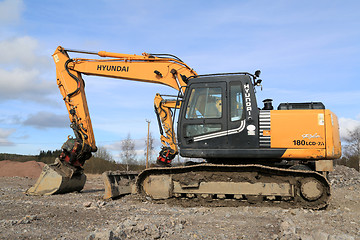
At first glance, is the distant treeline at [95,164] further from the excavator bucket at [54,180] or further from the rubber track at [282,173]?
the rubber track at [282,173]

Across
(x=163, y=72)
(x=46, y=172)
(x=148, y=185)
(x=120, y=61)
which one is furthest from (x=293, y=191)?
(x=46, y=172)

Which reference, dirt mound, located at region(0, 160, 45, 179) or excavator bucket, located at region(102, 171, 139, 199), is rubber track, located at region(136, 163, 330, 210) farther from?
dirt mound, located at region(0, 160, 45, 179)

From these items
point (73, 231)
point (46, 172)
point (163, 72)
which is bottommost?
point (73, 231)

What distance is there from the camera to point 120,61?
1062 centimetres

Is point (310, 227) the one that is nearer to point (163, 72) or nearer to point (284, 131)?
point (284, 131)

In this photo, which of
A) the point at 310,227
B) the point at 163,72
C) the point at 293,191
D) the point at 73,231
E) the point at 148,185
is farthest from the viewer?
the point at 163,72

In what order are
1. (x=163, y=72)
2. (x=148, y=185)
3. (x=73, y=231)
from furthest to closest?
(x=163, y=72)
(x=148, y=185)
(x=73, y=231)

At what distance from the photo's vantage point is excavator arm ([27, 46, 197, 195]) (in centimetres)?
1012

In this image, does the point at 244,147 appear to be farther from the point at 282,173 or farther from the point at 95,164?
the point at 95,164

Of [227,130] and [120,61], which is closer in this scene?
[227,130]

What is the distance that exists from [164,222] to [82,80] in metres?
7.05

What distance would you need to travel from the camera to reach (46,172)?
10.5 meters

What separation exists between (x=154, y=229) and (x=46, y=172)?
6.62 metres

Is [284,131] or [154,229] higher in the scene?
[284,131]
